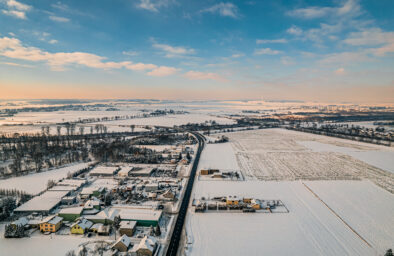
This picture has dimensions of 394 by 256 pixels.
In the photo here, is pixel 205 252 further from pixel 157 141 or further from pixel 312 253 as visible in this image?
pixel 157 141

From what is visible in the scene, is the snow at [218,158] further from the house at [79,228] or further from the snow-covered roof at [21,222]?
the snow-covered roof at [21,222]

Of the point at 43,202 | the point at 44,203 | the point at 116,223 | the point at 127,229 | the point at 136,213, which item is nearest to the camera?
the point at 127,229

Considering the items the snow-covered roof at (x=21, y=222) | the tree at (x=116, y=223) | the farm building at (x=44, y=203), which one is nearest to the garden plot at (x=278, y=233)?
the tree at (x=116, y=223)

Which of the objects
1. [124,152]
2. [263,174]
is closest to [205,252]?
[263,174]

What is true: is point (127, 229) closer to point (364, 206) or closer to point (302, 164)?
point (364, 206)

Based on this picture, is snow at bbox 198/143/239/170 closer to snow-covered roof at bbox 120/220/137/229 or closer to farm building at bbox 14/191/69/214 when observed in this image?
snow-covered roof at bbox 120/220/137/229

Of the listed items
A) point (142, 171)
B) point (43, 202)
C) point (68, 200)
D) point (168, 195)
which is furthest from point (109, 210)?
point (142, 171)
